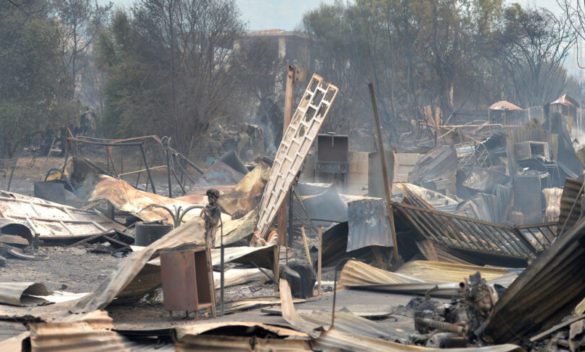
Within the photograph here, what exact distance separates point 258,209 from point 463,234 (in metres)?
4.22

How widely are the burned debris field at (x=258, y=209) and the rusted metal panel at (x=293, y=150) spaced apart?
0.04m

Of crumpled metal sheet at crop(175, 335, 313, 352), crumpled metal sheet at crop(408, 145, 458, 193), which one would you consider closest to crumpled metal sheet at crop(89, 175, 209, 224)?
crumpled metal sheet at crop(408, 145, 458, 193)

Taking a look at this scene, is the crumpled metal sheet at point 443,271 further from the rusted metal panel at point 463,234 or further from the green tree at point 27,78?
the green tree at point 27,78

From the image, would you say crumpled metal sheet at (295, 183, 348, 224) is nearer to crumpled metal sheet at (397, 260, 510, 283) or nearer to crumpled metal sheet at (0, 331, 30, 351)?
crumpled metal sheet at (397, 260, 510, 283)

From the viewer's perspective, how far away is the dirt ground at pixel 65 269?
11.8 metres

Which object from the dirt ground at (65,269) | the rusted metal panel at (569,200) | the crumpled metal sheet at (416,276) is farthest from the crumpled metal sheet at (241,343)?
the dirt ground at (65,269)

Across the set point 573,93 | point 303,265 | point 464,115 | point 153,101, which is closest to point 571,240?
point 303,265

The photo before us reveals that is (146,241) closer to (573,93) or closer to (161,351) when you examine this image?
(161,351)

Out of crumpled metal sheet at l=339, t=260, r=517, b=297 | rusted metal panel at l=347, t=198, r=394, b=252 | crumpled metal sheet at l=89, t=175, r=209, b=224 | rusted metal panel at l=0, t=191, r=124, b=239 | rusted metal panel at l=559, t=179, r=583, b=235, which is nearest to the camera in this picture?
rusted metal panel at l=559, t=179, r=583, b=235

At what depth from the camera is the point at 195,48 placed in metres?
37.0

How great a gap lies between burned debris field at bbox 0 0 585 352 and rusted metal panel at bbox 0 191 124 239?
0.05 m

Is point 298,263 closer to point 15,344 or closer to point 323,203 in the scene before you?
point 15,344

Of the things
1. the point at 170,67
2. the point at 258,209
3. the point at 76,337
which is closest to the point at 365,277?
the point at 76,337

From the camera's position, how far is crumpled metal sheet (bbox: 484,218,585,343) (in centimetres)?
654
